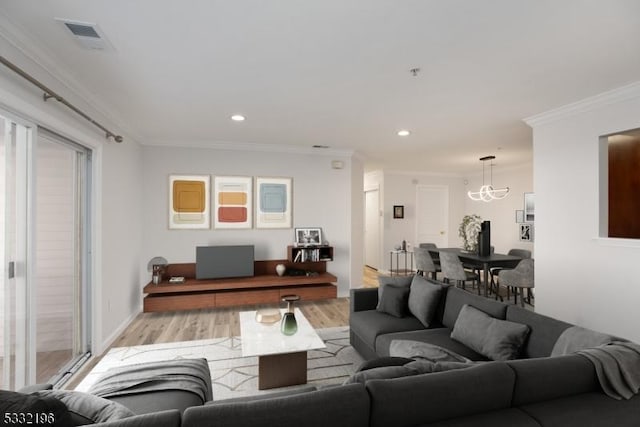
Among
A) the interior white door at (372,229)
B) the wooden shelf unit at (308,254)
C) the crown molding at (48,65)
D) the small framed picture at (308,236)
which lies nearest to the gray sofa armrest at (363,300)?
the wooden shelf unit at (308,254)

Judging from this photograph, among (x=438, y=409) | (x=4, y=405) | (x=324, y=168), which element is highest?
(x=324, y=168)

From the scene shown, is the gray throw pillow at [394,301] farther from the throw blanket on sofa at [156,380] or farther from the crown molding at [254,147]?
the crown molding at [254,147]

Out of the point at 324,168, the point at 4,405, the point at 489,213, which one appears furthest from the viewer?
the point at 489,213

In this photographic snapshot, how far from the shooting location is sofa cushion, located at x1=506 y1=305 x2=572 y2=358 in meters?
1.90

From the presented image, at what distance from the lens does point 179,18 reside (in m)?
1.79

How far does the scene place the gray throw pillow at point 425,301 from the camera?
2771 mm

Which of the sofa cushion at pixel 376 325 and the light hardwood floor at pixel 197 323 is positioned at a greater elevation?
the sofa cushion at pixel 376 325

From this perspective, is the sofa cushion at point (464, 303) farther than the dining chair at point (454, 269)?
No

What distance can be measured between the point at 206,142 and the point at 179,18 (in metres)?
3.18

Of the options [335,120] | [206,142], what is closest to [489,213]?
[335,120]

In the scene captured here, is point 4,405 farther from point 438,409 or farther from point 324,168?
point 324,168

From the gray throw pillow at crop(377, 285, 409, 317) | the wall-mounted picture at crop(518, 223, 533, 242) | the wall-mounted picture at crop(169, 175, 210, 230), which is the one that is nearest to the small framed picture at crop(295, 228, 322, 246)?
the wall-mounted picture at crop(169, 175, 210, 230)

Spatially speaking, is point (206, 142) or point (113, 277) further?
point (206, 142)

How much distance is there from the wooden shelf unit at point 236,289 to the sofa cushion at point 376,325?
189 cm
